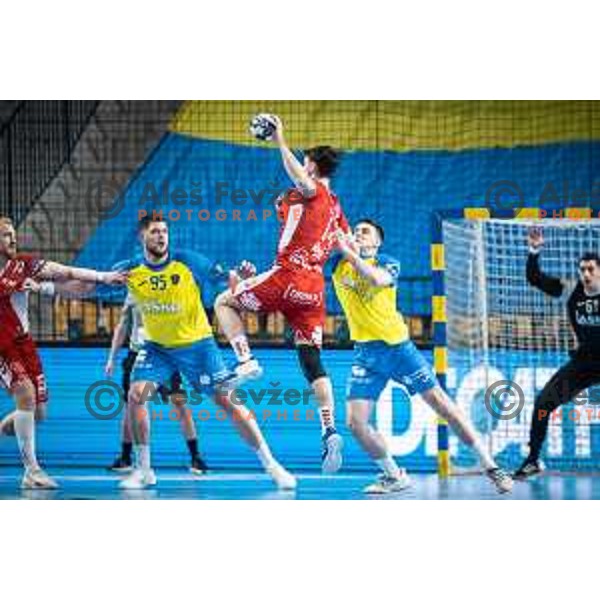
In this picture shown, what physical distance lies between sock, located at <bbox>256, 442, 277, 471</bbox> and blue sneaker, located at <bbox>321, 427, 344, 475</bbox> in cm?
25

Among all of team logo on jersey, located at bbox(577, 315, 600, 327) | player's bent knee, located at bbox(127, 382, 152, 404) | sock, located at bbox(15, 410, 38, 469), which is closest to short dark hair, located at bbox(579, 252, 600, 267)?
team logo on jersey, located at bbox(577, 315, 600, 327)

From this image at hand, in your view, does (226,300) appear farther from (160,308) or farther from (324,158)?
(324,158)

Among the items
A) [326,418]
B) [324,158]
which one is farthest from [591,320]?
[324,158]

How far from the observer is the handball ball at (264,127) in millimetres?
6934

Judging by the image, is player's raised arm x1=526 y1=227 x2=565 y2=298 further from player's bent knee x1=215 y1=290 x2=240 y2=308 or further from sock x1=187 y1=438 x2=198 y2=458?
sock x1=187 y1=438 x2=198 y2=458

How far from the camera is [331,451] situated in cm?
697

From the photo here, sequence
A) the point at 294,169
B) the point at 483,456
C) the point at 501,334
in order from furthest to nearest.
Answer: the point at 501,334, the point at 483,456, the point at 294,169

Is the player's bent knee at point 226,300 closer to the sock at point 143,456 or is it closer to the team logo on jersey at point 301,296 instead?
the team logo on jersey at point 301,296

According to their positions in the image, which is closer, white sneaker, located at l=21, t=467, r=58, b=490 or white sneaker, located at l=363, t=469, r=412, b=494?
white sneaker, located at l=363, t=469, r=412, b=494

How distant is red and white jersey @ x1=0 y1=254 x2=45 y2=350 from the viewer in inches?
277

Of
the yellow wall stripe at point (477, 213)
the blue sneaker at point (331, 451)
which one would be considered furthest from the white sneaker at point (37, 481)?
the yellow wall stripe at point (477, 213)

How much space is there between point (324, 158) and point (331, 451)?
4.65 ft

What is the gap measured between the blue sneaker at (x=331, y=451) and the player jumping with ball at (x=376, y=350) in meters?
0.09

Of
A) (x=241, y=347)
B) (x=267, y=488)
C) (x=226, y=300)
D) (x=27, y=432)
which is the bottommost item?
(x=267, y=488)
